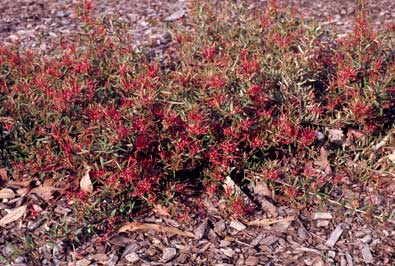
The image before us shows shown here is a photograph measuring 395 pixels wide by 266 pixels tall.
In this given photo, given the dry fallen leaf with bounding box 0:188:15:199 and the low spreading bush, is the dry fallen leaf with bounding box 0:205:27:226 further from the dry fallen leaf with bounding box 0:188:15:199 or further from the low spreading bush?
the low spreading bush

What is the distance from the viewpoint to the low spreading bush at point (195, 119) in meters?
3.36

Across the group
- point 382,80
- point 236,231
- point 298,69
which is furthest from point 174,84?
point 382,80

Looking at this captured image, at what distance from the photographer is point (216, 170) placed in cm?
352

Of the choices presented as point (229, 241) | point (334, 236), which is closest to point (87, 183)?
point (229, 241)

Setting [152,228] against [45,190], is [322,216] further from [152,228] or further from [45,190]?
[45,190]

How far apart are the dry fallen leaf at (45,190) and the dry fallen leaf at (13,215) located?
14 centimetres

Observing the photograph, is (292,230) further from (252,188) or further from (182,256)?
(182,256)

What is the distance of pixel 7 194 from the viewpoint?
3.71 meters

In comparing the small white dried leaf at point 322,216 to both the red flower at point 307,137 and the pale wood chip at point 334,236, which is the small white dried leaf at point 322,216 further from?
the red flower at point 307,137

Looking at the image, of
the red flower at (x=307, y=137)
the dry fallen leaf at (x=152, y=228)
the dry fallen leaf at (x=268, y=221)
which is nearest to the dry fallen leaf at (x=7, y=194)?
the dry fallen leaf at (x=152, y=228)

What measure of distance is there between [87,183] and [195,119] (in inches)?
30.6

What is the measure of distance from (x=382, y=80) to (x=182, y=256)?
172cm

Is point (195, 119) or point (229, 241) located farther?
point (229, 241)

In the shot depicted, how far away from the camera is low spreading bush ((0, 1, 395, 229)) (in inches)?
132
